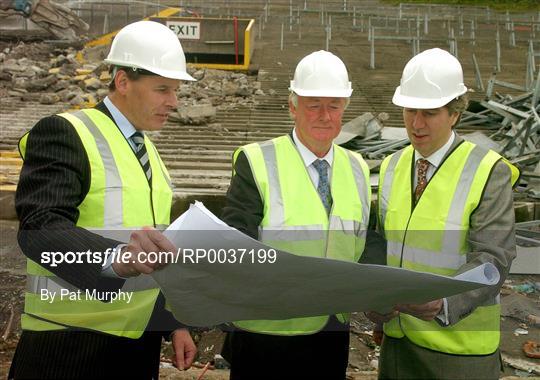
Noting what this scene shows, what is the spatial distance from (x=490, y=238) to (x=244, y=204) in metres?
0.97

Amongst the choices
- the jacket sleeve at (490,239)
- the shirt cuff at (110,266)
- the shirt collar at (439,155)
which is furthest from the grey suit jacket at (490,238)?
the shirt cuff at (110,266)

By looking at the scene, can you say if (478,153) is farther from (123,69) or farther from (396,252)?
(123,69)

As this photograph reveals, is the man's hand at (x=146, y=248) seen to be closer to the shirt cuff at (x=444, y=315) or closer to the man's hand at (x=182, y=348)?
the man's hand at (x=182, y=348)

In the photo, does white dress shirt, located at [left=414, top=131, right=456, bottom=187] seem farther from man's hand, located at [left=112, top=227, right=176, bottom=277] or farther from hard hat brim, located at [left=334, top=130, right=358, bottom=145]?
hard hat brim, located at [left=334, top=130, right=358, bottom=145]

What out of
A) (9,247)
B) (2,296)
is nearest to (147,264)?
(2,296)

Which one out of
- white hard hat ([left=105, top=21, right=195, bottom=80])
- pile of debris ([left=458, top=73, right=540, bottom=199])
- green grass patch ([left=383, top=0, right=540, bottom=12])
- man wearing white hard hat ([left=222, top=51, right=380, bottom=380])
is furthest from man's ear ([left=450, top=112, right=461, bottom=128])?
green grass patch ([left=383, top=0, right=540, bottom=12])

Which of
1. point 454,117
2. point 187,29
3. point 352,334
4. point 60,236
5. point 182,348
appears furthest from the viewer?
point 187,29

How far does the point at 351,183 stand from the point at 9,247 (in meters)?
5.56

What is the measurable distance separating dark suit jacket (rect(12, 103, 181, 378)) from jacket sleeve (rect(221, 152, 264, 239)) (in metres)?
0.55

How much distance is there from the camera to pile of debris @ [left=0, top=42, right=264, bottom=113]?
1286 centimetres

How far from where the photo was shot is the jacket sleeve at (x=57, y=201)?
215 cm

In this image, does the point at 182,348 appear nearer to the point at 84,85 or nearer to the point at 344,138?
the point at 344,138

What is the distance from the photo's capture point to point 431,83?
2.86 meters

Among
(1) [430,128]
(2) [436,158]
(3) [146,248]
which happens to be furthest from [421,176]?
(3) [146,248]
